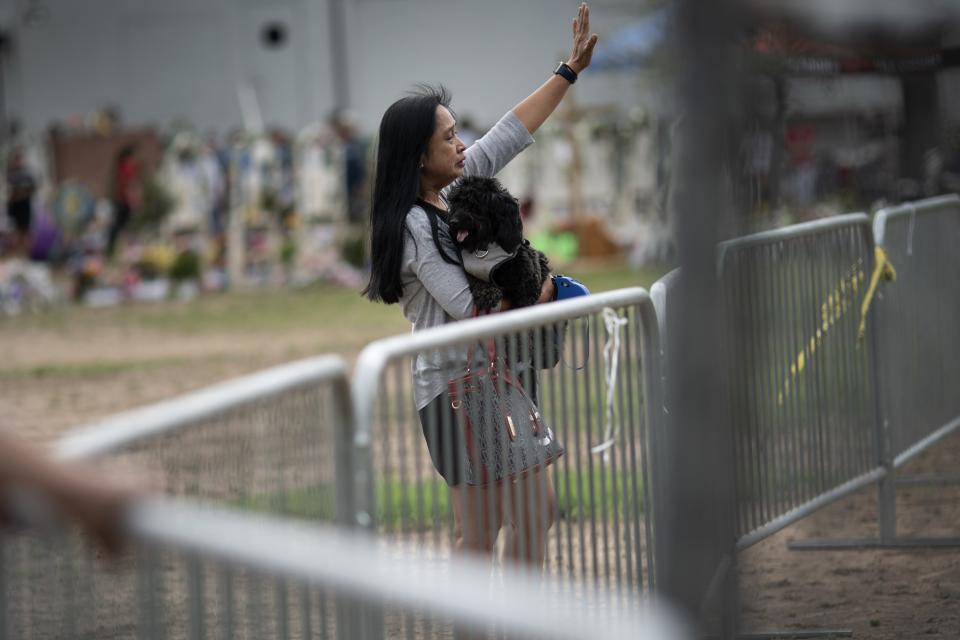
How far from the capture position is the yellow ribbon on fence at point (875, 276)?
5516 mm

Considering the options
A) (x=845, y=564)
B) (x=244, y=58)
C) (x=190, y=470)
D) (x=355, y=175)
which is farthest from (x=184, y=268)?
(x=190, y=470)

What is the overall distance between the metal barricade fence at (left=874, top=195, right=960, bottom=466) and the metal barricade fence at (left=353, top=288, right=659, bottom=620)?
5.50ft

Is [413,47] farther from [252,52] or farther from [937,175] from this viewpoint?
[937,175]

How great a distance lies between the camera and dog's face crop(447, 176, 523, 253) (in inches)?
158

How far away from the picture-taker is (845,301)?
5.42 meters

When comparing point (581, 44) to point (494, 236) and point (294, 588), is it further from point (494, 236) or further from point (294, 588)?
point (294, 588)

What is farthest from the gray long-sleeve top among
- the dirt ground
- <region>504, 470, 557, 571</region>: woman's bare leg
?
the dirt ground

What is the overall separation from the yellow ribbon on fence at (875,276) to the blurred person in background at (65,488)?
410 cm

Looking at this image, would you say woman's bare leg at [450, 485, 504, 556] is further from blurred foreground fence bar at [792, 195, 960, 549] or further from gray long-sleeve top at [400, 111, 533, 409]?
blurred foreground fence bar at [792, 195, 960, 549]

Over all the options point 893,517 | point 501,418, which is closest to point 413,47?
point 893,517

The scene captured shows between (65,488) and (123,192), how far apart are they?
23634mm

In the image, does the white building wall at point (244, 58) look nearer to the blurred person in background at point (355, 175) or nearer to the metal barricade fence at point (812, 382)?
the blurred person in background at point (355, 175)

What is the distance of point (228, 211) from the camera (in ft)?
76.7

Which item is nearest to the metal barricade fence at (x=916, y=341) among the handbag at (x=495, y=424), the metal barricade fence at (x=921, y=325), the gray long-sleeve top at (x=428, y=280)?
the metal barricade fence at (x=921, y=325)
